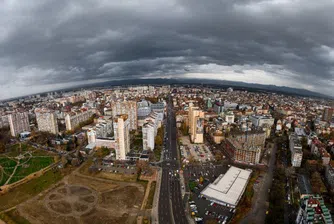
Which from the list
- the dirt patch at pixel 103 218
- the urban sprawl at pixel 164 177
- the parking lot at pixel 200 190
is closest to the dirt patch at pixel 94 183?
the urban sprawl at pixel 164 177

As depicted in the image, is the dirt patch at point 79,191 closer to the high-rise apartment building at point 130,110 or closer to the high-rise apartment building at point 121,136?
the high-rise apartment building at point 121,136

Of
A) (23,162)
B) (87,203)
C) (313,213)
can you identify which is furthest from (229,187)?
(23,162)

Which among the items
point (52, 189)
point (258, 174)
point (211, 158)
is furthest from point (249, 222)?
point (52, 189)

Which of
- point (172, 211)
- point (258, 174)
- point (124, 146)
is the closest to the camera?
point (172, 211)

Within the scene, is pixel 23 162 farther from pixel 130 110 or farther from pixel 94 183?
pixel 130 110

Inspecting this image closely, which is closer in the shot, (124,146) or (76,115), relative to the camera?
(124,146)

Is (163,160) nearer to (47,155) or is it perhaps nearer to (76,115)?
(47,155)
